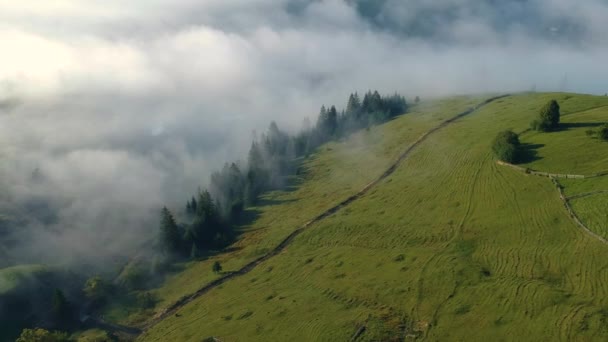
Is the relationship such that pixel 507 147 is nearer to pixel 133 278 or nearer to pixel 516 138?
pixel 516 138

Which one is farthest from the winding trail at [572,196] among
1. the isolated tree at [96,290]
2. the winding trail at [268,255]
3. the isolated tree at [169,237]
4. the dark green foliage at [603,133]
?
the isolated tree at [96,290]

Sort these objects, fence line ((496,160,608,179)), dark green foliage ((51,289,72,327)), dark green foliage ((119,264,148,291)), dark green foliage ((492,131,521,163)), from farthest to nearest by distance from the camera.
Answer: dark green foliage ((119,264,148,291))
dark green foliage ((492,131,521,163))
dark green foliage ((51,289,72,327))
fence line ((496,160,608,179))

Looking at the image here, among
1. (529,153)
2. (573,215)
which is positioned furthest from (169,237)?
(529,153)

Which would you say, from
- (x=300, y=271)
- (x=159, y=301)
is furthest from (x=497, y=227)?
(x=159, y=301)

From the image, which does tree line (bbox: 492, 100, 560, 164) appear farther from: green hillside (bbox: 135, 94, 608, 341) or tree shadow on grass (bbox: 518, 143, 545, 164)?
green hillside (bbox: 135, 94, 608, 341)

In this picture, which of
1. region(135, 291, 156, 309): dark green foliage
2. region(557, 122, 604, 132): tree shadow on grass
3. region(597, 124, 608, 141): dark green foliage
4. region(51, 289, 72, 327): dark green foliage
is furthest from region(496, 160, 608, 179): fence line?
region(51, 289, 72, 327): dark green foliage

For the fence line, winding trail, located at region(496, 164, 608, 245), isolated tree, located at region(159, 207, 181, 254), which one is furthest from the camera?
isolated tree, located at region(159, 207, 181, 254)
